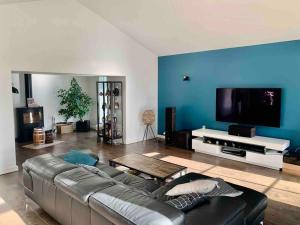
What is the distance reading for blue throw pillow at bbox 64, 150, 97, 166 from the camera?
9.95 feet

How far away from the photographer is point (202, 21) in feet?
14.7

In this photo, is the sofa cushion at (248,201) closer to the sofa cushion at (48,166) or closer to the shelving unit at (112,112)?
the sofa cushion at (48,166)

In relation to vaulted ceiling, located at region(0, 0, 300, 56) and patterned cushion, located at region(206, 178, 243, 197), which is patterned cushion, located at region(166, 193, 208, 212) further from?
vaulted ceiling, located at region(0, 0, 300, 56)

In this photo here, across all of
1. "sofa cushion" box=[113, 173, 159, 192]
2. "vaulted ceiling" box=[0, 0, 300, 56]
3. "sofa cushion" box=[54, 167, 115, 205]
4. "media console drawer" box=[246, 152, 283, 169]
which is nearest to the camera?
"sofa cushion" box=[54, 167, 115, 205]

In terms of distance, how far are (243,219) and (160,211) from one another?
86 cm

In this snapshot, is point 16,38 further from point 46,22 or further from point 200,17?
point 200,17

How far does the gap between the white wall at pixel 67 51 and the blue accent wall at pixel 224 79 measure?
25.3 inches

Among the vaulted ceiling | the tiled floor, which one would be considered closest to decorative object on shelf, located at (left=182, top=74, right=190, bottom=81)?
the vaulted ceiling

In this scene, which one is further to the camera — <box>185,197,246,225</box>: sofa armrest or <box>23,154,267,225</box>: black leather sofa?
<box>185,197,246,225</box>: sofa armrest

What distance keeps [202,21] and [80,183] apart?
3806mm

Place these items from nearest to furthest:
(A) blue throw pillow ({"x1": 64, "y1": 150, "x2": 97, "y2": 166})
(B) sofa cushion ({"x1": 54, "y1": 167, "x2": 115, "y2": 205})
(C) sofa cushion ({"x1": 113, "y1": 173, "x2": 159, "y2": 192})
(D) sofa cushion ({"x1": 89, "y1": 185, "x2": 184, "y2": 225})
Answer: (D) sofa cushion ({"x1": 89, "y1": 185, "x2": 184, "y2": 225})
(B) sofa cushion ({"x1": 54, "y1": 167, "x2": 115, "y2": 205})
(C) sofa cushion ({"x1": 113, "y1": 173, "x2": 159, "y2": 192})
(A) blue throw pillow ({"x1": 64, "y1": 150, "x2": 97, "y2": 166})

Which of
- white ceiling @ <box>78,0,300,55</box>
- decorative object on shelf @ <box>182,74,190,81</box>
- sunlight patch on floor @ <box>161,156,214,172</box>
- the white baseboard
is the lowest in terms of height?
sunlight patch on floor @ <box>161,156,214,172</box>

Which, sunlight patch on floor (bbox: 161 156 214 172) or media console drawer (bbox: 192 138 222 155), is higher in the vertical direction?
media console drawer (bbox: 192 138 222 155)

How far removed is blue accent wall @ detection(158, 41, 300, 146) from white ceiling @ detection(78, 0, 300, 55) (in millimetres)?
245
